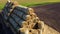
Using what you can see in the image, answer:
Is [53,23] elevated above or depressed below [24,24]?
below

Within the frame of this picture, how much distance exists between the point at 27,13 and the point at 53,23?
27.7 ft

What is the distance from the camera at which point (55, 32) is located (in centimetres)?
1544

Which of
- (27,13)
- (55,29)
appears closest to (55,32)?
(55,29)

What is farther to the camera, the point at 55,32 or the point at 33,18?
the point at 55,32

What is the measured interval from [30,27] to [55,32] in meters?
6.68

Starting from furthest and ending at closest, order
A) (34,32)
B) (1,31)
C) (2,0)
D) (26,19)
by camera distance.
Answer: (2,0)
(1,31)
(26,19)
(34,32)

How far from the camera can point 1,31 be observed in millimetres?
14734

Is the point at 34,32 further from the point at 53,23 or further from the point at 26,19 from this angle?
the point at 53,23

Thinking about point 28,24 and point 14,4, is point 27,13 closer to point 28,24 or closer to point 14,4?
point 28,24

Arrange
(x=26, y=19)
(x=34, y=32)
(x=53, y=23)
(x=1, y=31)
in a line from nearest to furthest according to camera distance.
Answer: (x=34, y=32), (x=26, y=19), (x=1, y=31), (x=53, y=23)

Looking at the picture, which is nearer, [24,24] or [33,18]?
[24,24]

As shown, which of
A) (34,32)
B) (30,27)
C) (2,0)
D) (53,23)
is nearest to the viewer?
(34,32)

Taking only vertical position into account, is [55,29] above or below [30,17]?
below

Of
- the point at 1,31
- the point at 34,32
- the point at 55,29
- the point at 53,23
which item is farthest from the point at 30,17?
the point at 53,23
